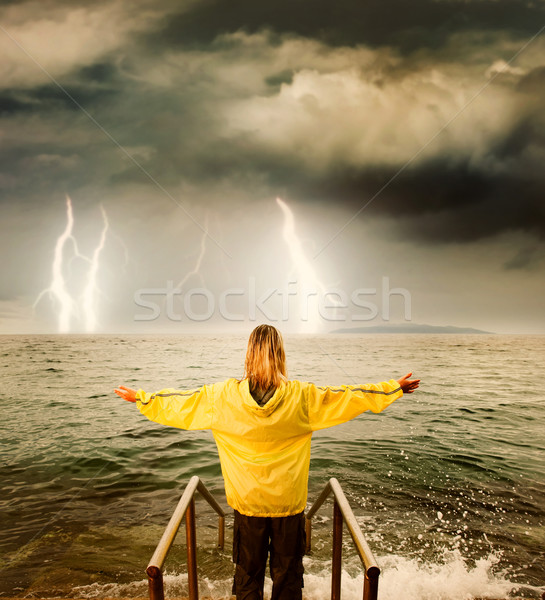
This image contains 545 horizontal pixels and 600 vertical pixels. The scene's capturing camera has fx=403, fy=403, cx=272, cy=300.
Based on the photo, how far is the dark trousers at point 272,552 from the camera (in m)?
2.76

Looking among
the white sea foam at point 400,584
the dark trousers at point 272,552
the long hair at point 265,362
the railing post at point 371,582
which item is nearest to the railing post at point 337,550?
the dark trousers at point 272,552

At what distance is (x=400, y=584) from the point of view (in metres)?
4.98

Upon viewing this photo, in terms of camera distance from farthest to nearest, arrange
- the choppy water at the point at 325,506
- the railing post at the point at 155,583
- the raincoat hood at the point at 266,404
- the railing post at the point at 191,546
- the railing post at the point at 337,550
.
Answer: the choppy water at the point at 325,506 → the railing post at the point at 337,550 → the railing post at the point at 191,546 → the raincoat hood at the point at 266,404 → the railing post at the point at 155,583

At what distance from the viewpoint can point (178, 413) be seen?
273cm

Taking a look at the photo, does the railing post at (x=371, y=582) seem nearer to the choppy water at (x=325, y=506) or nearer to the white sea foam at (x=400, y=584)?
the white sea foam at (x=400, y=584)

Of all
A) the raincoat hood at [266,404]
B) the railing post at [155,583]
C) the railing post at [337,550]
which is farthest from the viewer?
the railing post at [337,550]

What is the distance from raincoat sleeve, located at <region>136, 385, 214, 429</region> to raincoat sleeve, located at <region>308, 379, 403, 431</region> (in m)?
0.69

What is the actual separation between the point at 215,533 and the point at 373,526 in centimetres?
257

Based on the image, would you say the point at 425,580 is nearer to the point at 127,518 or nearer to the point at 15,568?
the point at 127,518

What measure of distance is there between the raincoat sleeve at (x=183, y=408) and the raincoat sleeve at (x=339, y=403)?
2.26 ft

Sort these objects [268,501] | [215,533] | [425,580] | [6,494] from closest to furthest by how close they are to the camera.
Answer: [268,501] < [425,580] < [215,533] < [6,494]

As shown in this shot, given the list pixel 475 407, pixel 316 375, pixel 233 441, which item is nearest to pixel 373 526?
pixel 233 441

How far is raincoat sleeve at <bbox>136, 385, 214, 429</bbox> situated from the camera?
2.72 m

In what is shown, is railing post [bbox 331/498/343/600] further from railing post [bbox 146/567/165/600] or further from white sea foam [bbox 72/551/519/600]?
railing post [bbox 146/567/165/600]
